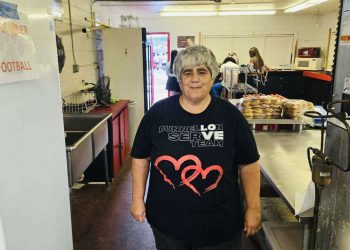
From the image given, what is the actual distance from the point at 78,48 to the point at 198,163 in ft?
11.0

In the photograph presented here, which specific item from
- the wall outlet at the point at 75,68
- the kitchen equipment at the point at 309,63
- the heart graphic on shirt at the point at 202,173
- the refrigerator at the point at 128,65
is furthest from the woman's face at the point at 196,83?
the kitchen equipment at the point at 309,63

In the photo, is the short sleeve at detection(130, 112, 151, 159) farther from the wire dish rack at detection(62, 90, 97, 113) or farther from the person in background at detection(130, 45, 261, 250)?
the wire dish rack at detection(62, 90, 97, 113)

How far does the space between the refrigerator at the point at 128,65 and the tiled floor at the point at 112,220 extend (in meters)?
1.71

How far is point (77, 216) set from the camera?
2.95m

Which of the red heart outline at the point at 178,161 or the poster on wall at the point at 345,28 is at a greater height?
the poster on wall at the point at 345,28

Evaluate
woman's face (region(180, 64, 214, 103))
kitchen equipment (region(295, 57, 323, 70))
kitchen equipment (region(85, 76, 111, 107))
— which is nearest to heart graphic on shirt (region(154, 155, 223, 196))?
woman's face (region(180, 64, 214, 103))

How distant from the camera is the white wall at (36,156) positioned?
41.5 inches

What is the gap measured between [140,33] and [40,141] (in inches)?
145

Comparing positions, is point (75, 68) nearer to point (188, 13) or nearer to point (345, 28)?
point (345, 28)

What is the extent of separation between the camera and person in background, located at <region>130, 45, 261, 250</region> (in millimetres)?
1357

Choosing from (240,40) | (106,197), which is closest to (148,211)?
(106,197)

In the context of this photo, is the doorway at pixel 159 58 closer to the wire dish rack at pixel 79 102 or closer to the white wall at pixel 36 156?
the wire dish rack at pixel 79 102

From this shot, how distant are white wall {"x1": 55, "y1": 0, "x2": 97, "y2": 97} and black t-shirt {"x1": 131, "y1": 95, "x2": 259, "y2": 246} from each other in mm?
2454

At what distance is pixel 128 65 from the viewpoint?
15.7 feet
